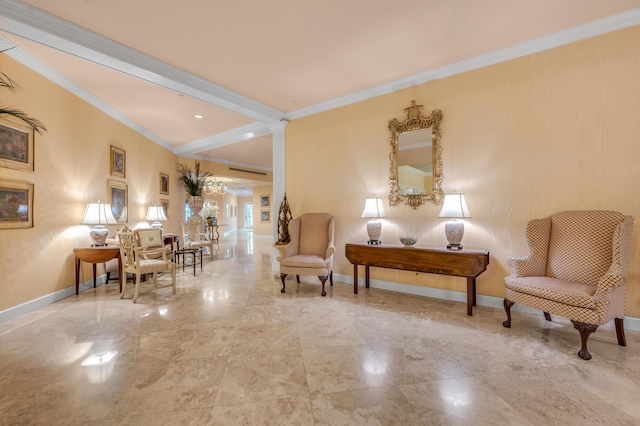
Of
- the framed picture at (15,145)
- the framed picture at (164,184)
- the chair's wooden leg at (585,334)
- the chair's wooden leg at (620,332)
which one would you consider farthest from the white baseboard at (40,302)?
the chair's wooden leg at (620,332)

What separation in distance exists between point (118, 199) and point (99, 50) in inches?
114

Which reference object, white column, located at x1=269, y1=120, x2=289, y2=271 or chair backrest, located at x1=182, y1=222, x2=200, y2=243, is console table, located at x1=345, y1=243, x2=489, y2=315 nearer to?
white column, located at x1=269, y1=120, x2=289, y2=271

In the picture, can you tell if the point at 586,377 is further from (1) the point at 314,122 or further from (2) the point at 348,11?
(1) the point at 314,122

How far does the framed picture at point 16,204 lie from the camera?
9.34 feet

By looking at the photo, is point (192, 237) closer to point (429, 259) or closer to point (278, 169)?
point (278, 169)

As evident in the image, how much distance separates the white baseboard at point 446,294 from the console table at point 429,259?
16 cm

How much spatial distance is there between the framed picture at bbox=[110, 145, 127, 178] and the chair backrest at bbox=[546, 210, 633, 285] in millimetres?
6316

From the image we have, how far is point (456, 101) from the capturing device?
341cm

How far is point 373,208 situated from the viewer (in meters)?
3.82

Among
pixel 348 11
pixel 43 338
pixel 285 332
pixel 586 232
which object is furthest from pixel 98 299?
pixel 586 232

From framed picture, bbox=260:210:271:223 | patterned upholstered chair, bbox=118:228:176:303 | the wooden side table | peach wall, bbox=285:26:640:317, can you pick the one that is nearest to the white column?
peach wall, bbox=285:26:640:317

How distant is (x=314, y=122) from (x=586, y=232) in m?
3.78

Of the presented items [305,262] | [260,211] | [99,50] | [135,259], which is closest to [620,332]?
[305,262]

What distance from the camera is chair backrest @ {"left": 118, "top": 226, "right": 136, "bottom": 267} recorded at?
11.9ft
